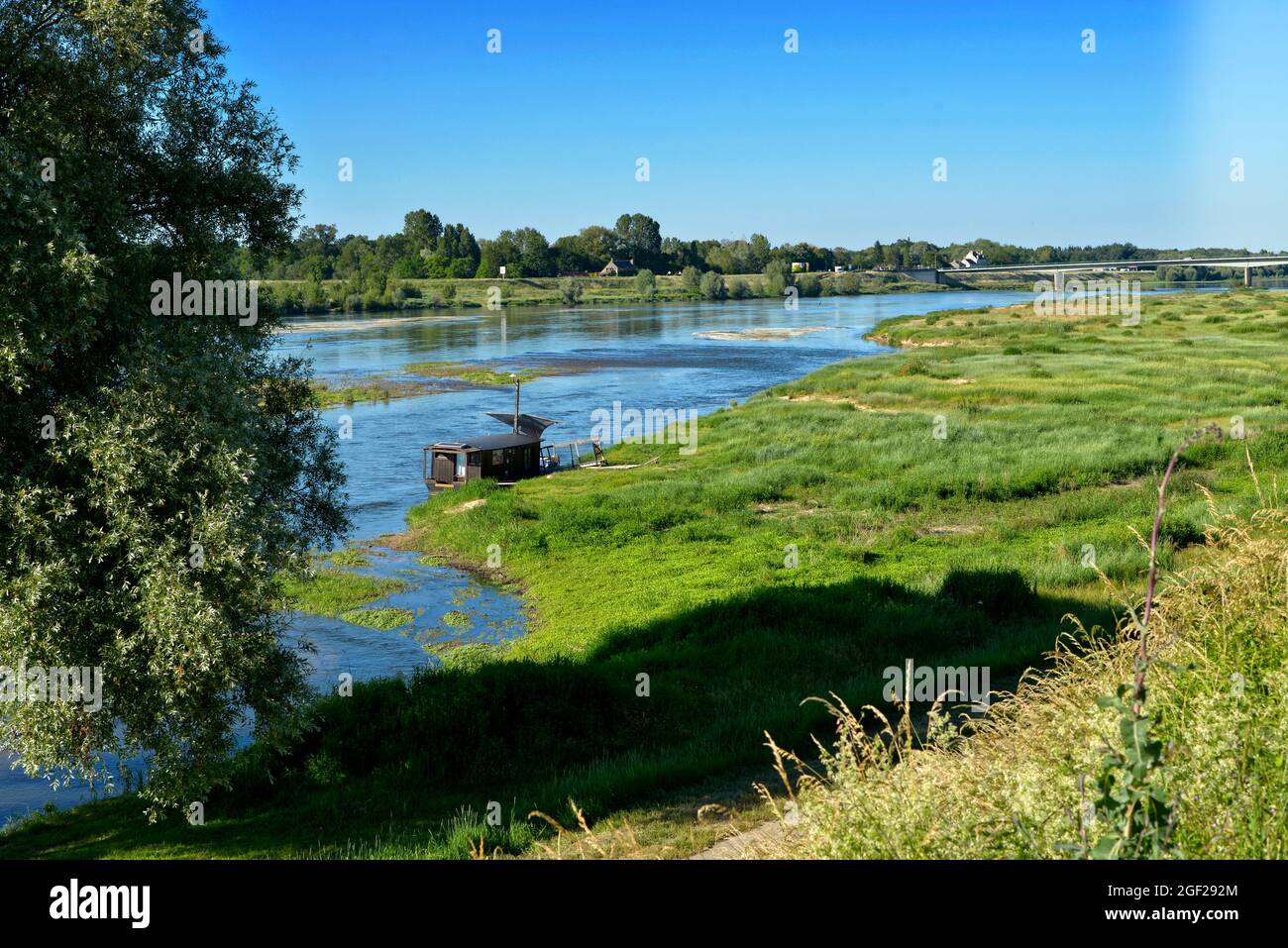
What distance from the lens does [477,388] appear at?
74.2 meters

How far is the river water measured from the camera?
84.8 ft

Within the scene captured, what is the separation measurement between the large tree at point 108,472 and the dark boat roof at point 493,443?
2669cm

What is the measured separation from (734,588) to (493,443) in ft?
69.3

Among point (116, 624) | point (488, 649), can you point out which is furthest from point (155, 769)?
point (488, 649)

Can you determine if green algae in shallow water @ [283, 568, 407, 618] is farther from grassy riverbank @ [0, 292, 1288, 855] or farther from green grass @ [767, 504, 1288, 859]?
green grass @ [767, 504, 1288, 859]

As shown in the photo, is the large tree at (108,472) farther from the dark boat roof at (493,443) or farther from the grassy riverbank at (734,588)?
the dark boat roof at (493,443)

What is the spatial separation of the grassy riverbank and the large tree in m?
1.91

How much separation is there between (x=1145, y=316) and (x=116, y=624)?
107189 mm

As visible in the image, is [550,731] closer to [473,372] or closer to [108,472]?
[108,472]
